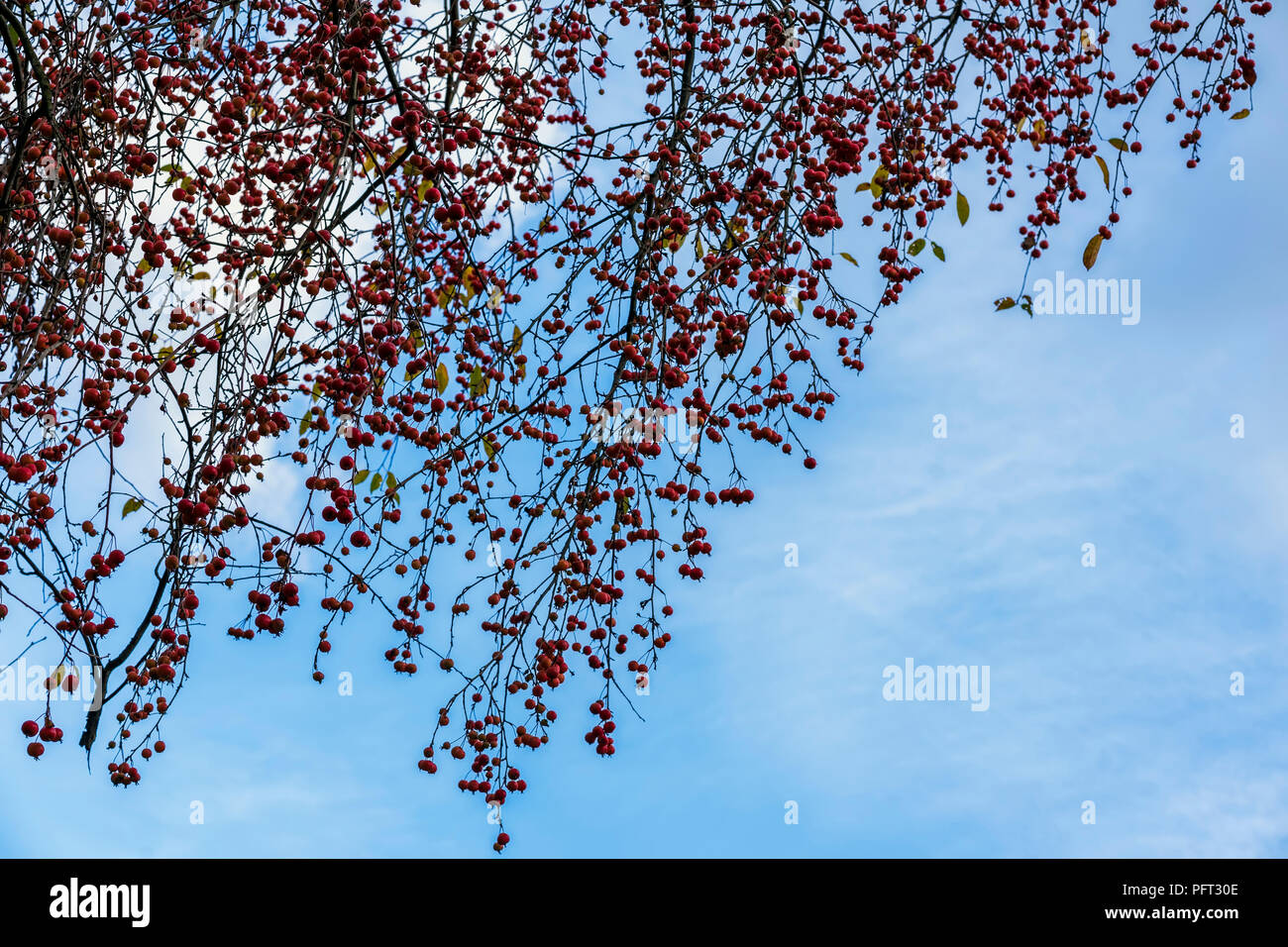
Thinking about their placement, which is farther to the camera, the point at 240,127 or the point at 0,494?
the point at 240,127

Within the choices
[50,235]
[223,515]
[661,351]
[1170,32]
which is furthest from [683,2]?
[223,515]

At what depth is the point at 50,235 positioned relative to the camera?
2.88m

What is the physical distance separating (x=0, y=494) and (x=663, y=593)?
1.85m

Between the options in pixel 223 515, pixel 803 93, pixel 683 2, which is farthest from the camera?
pixel 683 2

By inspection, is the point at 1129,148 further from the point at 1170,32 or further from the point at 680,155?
the point at 680,155

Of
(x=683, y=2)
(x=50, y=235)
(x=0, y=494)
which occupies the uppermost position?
(x=683, y=2)

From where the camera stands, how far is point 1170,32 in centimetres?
469

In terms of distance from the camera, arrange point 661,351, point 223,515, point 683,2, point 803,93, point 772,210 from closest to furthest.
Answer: point 223,515 → point 661,351 → point 772,210 → point 803,93 → point 683,2

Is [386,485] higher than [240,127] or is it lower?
lower

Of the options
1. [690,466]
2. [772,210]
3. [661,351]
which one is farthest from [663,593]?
[772,210]

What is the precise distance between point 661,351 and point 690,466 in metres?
0.36

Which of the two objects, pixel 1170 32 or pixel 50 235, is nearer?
pixel 50 235

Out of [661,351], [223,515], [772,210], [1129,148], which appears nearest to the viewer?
[223,515]

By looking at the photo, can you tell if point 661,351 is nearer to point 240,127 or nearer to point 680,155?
A: point 680,155
